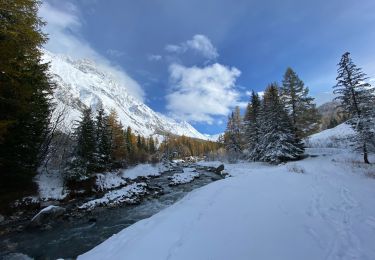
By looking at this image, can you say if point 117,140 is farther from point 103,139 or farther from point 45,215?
point 45,215

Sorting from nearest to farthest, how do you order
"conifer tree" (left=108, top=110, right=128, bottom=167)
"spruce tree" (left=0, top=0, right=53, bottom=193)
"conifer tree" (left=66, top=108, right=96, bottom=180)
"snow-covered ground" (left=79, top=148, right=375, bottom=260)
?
1. "snow-covered ground" (left=79, top=148, right=375, bottom=260)
2. "spruce tree" (left=0, top=0, right=53, bottom=193)
3. "conifer tree" (left=66, top=108, right=96, bottom=180)
4. "conifer tree" (left=108, top=110, right=128, bottom=167)

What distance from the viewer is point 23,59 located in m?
Answer: 10.8

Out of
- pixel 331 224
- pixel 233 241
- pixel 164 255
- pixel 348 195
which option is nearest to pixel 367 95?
pixel 348 195

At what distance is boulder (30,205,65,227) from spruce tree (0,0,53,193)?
4.09m

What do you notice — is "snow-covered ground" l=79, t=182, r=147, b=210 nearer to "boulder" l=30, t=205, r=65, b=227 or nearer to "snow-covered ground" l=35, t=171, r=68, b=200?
"boulder" l=30, t=205, r=65, b=227

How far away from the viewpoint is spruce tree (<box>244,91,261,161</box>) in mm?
35562

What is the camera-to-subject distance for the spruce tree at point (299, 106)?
30266 mm

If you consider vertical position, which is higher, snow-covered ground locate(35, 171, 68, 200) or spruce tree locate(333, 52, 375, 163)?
spruce tree locate(333, 52, 375, 163)

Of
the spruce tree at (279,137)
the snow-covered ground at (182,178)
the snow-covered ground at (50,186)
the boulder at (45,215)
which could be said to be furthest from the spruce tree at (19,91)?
the spruce tree at (279,137)

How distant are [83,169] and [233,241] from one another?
73.3 feet

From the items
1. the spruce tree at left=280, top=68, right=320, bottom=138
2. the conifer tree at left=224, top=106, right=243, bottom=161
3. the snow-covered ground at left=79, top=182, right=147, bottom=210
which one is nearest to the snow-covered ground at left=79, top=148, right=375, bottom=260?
the snow-covered ground at left=79, top=182, right=147, bottom=210

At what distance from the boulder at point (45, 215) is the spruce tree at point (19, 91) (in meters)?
4.09

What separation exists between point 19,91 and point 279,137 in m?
27.0

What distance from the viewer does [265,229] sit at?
6.46 m
